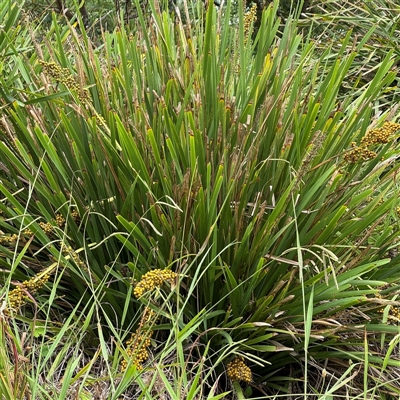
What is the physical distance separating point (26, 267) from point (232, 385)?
60cm

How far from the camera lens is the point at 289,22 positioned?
190 centimetres

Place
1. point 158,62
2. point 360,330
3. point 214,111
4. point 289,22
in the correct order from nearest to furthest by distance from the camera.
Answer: point 360,330 < point 214,111 < point 158,62 < point 289,22

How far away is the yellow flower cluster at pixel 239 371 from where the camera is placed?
3.93 feet

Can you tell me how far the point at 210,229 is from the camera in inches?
48.1

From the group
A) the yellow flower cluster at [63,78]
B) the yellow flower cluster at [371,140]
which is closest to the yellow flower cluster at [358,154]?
the yellow flower cluster at [371,140]

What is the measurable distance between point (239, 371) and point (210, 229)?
0.33 m

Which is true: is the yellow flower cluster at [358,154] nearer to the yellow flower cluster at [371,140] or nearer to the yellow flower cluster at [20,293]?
the yellow flower cluster at [371,140]

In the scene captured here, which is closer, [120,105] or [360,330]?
[360,330]

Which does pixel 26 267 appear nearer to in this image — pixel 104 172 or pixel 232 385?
pixel 104 172

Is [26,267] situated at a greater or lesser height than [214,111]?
lesser

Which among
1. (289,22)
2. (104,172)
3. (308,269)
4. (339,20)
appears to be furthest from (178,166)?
(339,20)

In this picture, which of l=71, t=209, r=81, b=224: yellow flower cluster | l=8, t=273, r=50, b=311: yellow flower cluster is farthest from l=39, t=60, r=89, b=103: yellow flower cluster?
l=8, t=273, r=50, b=311: yellow flower cluster

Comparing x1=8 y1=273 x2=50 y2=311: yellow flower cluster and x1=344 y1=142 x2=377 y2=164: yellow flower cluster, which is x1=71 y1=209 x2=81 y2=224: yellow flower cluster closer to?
x1=8 y1=273 x2=50 y2=311: yellow flower cluster

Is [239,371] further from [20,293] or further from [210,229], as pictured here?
[20,293]
